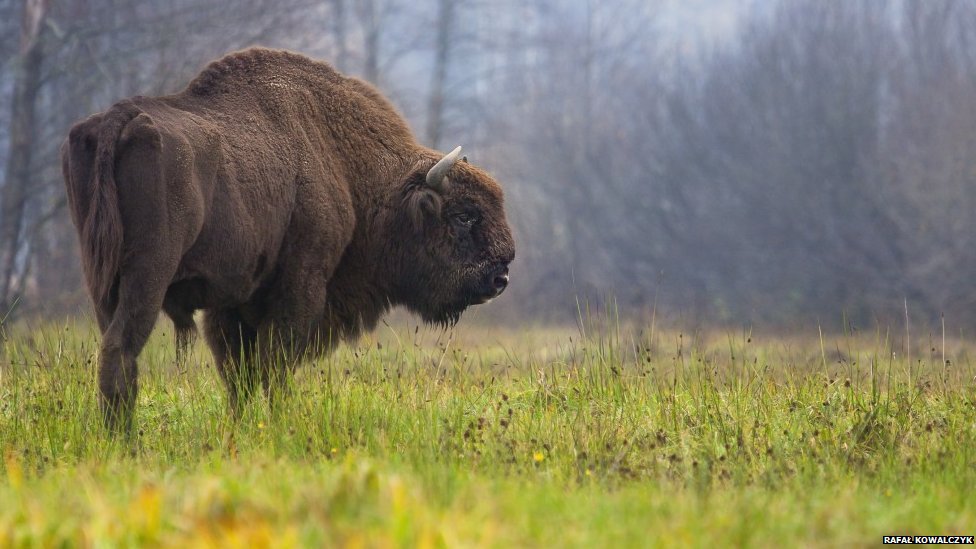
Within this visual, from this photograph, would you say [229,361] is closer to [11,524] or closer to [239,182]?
[239,182]

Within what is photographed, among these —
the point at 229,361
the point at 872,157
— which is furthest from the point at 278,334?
the point at 872,157

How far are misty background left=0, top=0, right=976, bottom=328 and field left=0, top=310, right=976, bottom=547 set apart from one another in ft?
31.8

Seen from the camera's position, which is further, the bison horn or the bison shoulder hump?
the bison horn

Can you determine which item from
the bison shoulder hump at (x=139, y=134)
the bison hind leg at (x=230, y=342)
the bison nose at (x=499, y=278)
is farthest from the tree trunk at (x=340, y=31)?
the bison shoulder hump at (x=139, y=134)

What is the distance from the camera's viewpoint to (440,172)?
8.03 m

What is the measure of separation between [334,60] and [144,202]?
67.5 ft

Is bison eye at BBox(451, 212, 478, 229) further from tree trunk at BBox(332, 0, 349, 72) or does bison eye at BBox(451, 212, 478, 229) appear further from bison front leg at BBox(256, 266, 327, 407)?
tree trunk at BBox(332, 0, 349, 72)

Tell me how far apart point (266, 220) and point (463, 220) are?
1.65 metres

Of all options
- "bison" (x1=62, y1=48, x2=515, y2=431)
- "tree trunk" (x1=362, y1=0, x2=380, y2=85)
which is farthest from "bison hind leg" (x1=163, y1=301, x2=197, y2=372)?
"tree trunk" (x1=362, y1=0, x2=380, y2=85)

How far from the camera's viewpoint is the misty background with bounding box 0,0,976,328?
57.7 ft

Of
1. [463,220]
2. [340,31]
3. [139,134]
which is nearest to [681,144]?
[340,31]

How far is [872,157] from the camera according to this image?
26047mm

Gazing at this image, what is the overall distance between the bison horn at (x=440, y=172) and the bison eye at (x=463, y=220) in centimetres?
23

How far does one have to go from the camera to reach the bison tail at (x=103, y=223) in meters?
6.06
